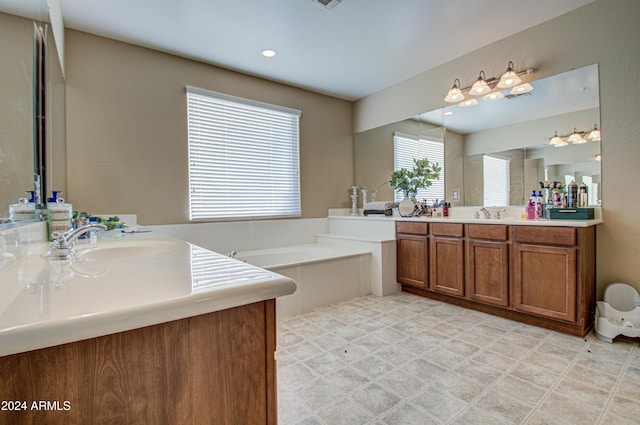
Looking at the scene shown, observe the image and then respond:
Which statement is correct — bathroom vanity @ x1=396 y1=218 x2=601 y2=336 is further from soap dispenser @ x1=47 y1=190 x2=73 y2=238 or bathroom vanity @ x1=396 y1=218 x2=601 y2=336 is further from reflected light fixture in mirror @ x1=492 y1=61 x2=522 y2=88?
soap dispenser @ x1=47 y1=190 x2=73 y2=238

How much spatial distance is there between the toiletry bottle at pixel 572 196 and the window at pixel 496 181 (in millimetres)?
528

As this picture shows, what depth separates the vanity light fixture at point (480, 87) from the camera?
2984 mm

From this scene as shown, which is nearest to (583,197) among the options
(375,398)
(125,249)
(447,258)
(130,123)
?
(447,258)

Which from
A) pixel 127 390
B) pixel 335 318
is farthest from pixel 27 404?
pixel 335 318

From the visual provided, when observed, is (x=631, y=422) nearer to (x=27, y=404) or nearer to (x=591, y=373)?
(x=591, y=373)

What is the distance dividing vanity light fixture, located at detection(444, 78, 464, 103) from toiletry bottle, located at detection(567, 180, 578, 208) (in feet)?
4.46

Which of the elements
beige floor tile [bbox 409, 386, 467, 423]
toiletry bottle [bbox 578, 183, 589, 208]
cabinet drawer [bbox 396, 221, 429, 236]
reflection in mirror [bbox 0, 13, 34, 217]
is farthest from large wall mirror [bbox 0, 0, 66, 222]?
toiletry bottle [bbox 578, 183, 589, 208]

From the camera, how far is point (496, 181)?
3.13 metres

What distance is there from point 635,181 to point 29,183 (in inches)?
149

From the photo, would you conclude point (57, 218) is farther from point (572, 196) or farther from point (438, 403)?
point (572, 196)

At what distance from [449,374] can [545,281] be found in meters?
1.22

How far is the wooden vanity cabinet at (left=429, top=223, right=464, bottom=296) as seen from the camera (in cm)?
293

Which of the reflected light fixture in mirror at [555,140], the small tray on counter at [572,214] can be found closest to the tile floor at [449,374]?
the small tray on counter at [572,214]

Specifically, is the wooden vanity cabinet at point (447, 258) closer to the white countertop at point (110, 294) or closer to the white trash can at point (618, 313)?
the white trash can at point (618, 313)
